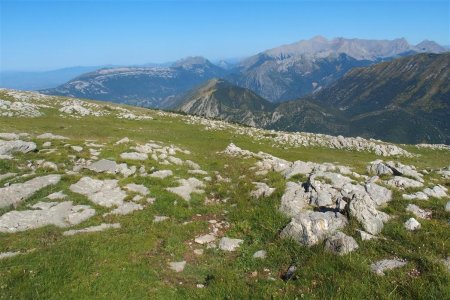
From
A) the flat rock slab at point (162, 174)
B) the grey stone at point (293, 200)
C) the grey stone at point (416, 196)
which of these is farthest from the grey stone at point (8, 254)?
the grey stone at point (416, 196)

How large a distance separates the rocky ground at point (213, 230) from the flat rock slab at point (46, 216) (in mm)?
107

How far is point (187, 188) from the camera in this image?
85.1ft

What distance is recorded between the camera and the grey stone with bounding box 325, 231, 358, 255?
48.2 ft

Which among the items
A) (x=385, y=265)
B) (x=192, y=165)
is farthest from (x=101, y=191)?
(x=385, y=265)

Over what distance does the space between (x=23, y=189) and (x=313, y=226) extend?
19.4 m

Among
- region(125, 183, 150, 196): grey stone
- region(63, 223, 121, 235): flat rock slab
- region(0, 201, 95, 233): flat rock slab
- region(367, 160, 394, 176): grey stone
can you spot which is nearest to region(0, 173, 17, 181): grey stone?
region(0, 201, 95, 233): flat rock slab

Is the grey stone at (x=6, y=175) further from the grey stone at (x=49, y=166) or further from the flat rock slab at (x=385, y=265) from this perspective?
the flat rock slab at (x=385, y=265)

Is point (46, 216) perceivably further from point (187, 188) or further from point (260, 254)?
point (260, 254)

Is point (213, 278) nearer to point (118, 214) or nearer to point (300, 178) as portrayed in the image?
point (118, 214)

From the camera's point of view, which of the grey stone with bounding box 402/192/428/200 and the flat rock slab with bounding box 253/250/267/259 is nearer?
the flat rock slab with bounding box 253/250/267/259

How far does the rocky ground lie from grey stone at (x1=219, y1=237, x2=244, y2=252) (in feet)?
0.25

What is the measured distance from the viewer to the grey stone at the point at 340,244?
1470cm

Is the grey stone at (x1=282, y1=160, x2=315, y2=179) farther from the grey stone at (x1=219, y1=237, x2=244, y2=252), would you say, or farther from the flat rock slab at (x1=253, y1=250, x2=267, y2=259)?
the flat rock slab at (x1=253, y1=250, x2=267, y2=259)

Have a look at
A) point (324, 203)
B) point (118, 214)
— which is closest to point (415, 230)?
point (324, 203)
